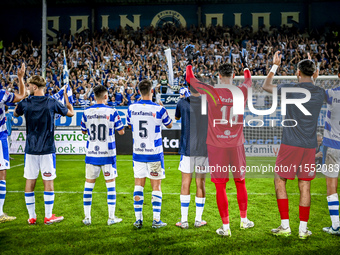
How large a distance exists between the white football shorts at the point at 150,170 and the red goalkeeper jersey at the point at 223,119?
0.92m

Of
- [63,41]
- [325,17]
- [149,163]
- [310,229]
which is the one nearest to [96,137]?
[149,163]

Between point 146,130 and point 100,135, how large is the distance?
794mm

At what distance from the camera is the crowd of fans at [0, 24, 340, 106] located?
1632 cm

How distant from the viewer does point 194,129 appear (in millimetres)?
4676

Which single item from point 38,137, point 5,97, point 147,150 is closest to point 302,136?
point 147,150

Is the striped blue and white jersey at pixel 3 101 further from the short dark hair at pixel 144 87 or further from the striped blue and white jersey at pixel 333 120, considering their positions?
the striped blue and white jersey at pixel 333 120

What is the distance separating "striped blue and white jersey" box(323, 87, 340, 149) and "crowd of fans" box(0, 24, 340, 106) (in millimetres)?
10765

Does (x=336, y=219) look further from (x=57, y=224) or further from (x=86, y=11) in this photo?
(x=86, y=11)

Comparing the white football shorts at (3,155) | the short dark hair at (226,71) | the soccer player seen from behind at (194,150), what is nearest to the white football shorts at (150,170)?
the soccer player seen from behind at (194,150)

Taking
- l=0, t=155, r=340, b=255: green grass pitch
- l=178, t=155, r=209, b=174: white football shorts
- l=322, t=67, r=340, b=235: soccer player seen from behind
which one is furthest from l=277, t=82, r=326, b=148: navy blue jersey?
l=0, t=155, r=340, b=255: green grass pitch

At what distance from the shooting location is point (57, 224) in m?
4.84

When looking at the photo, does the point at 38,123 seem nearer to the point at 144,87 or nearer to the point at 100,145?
the point at 100,145

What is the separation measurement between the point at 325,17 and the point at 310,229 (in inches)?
982

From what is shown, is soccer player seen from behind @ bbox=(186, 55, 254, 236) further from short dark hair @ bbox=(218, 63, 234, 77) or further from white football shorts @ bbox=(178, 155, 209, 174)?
white football shorts @ bbox=(178, 155, 209, 174)
